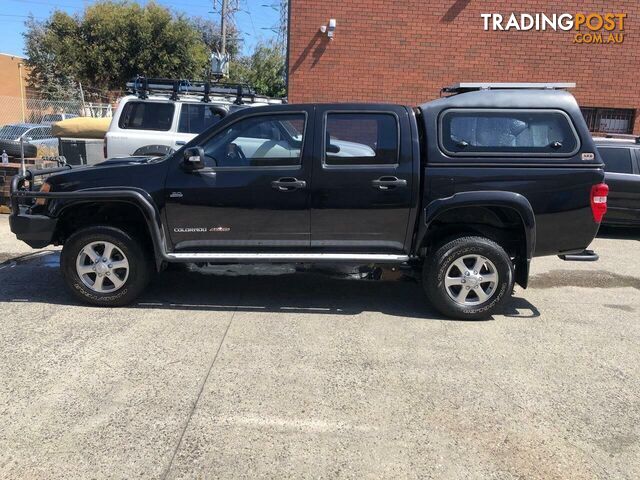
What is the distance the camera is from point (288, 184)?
16.5 feet

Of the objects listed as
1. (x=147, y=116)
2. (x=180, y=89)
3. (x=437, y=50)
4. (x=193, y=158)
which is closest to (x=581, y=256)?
(x=193, y=158)

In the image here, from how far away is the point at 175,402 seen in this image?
3570mm

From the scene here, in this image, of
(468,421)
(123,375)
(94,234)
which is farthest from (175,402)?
(94,234)

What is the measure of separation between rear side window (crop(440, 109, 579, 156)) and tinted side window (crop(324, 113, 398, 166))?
1.55 ft

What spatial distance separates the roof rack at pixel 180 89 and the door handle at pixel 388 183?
18.8 ft

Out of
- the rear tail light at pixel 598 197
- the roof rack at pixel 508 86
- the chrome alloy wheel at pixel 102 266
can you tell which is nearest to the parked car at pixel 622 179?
the roof rack at pixel 508 86

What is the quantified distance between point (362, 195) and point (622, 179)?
6035 millimetres

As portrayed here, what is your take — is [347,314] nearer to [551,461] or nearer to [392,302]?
[392,302]

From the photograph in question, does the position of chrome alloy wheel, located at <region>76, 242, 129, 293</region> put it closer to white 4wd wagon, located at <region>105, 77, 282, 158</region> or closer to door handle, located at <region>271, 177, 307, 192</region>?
door handle, located at <region>271, 177, 307, 192</region>

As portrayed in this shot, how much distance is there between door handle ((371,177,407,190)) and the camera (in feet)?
16.3

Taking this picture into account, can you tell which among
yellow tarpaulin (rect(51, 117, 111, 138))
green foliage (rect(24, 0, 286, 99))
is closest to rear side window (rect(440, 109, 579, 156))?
yellow tarpaulin (rect(51, 117, 111, 138))

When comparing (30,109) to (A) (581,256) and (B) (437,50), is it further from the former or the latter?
(A) (581,256)

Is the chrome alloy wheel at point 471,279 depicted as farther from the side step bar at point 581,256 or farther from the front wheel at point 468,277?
the side step bar at point 581,256

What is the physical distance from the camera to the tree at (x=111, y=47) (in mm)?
30812
